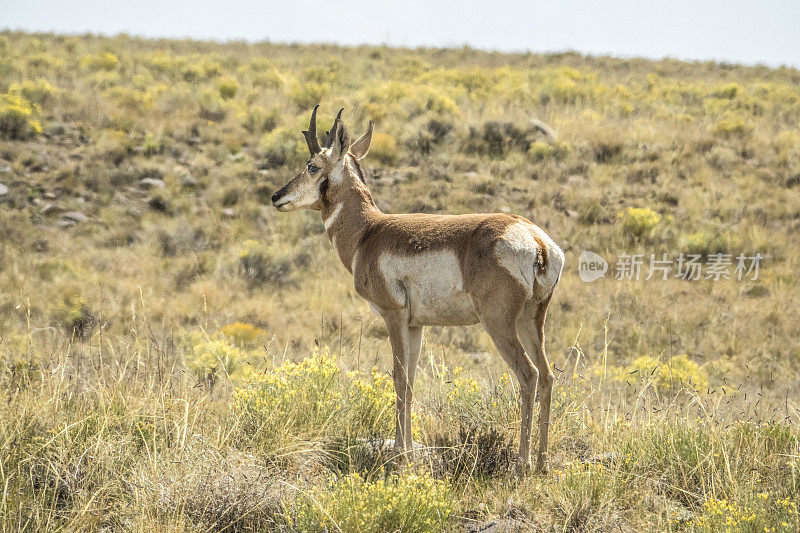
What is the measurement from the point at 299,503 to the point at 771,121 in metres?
23.7

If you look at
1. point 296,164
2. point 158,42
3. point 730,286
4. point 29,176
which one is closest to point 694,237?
point 730,286

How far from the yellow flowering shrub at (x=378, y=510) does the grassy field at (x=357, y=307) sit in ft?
0.06

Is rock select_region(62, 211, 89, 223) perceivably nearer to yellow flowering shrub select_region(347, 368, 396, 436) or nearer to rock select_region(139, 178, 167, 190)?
rock select_region(139, 178, 167, 190)

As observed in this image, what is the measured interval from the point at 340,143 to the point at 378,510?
257 cm

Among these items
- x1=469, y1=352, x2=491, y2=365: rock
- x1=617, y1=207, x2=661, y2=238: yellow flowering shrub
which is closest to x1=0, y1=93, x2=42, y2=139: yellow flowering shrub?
x1=469, y1=352, x2=491, y2=365: rock

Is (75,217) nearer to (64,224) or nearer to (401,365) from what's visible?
(64,224)

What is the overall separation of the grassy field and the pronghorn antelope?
0.64 m

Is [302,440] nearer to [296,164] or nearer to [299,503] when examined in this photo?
[299,503]

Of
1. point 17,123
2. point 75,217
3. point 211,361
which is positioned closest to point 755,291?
point 211,361

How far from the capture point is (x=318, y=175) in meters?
5.08

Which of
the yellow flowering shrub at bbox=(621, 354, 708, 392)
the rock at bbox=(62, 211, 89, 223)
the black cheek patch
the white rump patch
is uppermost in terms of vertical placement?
the black cheek patch

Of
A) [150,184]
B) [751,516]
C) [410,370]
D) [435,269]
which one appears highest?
[435,269]

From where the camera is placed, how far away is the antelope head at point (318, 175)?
502 cm

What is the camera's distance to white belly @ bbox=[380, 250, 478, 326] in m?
4.53
